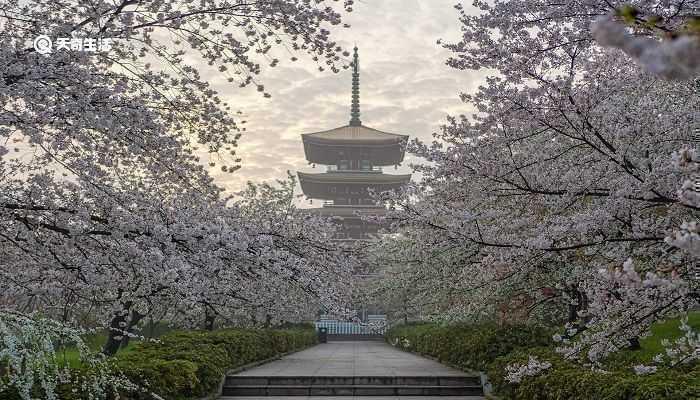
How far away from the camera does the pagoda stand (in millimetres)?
47062

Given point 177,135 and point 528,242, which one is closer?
point 528,242

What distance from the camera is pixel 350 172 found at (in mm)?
49531

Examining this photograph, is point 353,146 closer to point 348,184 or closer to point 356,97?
point 348,184

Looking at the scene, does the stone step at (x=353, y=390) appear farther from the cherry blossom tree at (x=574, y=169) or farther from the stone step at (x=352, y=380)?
the cherry blossom tree at (x=574, y=169)

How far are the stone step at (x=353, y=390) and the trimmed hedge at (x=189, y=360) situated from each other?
614 millimetres

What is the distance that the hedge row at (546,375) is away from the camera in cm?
543

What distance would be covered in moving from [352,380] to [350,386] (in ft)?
1.04

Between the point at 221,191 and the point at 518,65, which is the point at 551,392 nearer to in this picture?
the point at 518,65

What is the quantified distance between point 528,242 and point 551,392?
7.75 ft

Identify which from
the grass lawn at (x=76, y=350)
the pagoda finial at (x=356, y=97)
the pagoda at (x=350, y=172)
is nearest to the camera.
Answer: the grass lawn at (x=76, y=350)

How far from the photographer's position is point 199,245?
5.55 metres

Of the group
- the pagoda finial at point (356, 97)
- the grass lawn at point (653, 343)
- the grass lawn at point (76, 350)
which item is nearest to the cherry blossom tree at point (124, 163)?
the grass lawn at point (76, 350)

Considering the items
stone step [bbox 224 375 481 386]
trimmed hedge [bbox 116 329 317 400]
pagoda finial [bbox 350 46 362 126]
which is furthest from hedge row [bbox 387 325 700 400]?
pagoda finial [bbox 350 46 362 126]

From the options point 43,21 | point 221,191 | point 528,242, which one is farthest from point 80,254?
point 528,242
